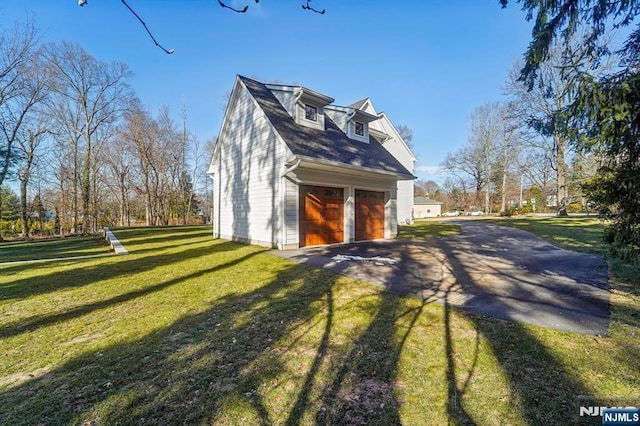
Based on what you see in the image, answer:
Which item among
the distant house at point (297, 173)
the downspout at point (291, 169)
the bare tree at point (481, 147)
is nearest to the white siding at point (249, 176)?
the distant house at point (297, 173)

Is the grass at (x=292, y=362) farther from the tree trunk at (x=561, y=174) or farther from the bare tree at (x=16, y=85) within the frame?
the tree trunk at (x=561, y=174)

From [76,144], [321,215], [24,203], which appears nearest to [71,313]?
[321,215]

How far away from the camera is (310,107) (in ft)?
38.1

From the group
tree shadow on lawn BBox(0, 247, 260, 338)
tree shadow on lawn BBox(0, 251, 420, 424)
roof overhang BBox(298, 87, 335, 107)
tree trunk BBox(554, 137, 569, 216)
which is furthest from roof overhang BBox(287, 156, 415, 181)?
tree trunk BBox(554, 137, 569, 216)

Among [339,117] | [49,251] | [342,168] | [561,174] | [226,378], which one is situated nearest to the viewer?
[226,378]

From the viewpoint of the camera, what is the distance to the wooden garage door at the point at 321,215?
32.9 feet

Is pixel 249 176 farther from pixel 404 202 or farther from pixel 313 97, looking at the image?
pixel 404 202

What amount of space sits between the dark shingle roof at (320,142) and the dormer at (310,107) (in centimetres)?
29

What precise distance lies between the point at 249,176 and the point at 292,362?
9.47 meters

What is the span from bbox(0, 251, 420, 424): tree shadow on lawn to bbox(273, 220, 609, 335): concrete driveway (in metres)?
1.40

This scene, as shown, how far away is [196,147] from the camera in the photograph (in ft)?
103

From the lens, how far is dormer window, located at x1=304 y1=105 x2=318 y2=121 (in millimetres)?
11477

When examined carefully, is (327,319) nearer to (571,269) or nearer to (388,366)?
(388,366)

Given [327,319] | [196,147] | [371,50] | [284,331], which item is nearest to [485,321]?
[327,319]
